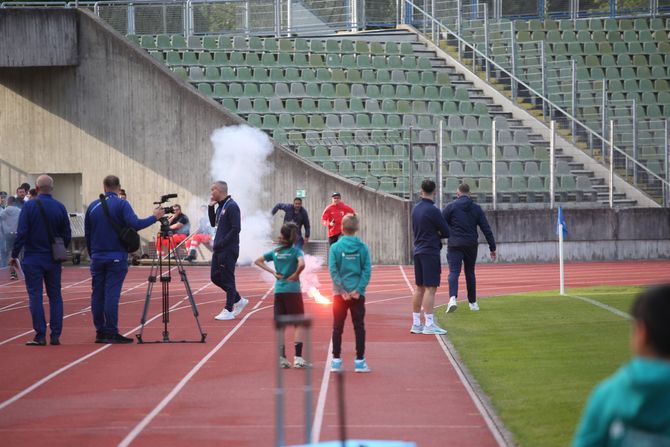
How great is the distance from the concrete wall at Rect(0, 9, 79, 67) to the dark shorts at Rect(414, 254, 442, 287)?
748 inches

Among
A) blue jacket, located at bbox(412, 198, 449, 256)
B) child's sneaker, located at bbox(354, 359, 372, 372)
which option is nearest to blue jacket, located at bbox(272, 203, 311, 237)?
blue jacket, located at bbox(412, 198, 449, 256)

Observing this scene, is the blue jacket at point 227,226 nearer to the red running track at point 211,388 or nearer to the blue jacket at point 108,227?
the red running track at point 211,388

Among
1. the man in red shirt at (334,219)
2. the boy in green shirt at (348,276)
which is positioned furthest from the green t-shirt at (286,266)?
the man in red shirt at (334,219)

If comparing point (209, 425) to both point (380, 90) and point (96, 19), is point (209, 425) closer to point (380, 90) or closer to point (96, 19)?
point (96, 19)

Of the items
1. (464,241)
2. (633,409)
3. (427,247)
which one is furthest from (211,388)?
(633,409)

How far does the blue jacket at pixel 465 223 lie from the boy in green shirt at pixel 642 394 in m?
14.3

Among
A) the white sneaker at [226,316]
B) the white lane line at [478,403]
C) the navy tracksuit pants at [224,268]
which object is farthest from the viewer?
the white sneaker at [226,316]

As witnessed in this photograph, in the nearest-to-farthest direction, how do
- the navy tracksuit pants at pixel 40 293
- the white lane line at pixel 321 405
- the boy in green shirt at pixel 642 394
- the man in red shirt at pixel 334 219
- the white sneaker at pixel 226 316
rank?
the boy in green shirt at pixel 642 394 < the white lane line at pixel 321 405 < the navy tracksuit pants at pixel 40 293 < the white sneaker at pixel 226 316 < the man in red shirt at pixel 334 219

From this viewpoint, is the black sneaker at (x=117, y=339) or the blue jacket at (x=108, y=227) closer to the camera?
the blue jacket at (x=108, y=227)

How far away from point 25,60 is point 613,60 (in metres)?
18.6

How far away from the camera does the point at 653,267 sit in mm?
28234

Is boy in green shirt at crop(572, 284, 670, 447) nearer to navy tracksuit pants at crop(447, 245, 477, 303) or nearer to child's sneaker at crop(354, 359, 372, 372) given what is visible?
child's sneaker at crop(354, 359, 372, 372)

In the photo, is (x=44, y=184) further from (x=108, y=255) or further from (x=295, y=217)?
(x=295, y=217)

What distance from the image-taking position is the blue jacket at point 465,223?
Result: 18219 millimetres
